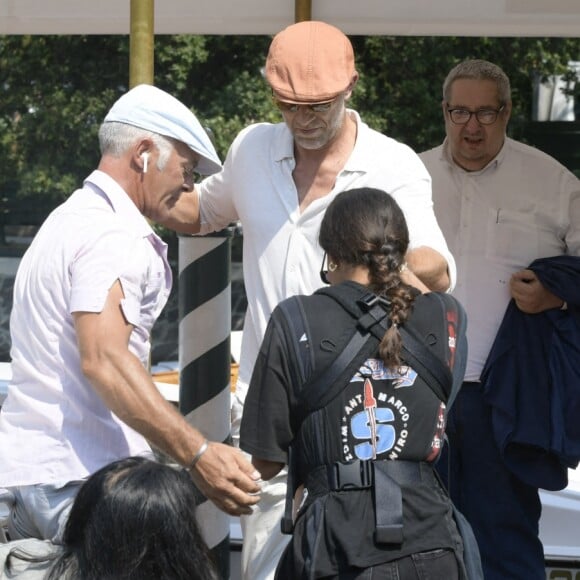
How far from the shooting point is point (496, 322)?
405cm

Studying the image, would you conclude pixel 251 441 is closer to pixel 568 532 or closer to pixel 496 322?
pixel 496 322

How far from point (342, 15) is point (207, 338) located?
1.28 meters

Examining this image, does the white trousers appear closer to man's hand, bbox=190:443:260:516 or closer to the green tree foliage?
man's hand, bbox=190:443:260:516

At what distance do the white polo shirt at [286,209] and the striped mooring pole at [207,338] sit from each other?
100 centimetres

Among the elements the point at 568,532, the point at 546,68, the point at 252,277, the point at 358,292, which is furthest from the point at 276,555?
the point at 546,68

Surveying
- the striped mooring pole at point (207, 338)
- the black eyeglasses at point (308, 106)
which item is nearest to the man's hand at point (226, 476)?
the black eyeglasses at point (308, 106)

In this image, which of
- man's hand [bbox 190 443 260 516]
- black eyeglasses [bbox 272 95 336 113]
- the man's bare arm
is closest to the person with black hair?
the man's bare arm

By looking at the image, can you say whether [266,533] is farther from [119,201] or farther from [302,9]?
[302,9]

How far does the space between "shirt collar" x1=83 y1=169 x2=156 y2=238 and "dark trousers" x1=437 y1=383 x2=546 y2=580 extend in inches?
60.4

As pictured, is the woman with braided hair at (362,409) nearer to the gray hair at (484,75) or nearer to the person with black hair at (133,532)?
the person with black hair at (133,532)

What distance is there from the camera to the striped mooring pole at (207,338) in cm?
455

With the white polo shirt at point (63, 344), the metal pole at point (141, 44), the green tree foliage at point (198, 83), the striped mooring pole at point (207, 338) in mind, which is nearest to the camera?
the white polo shirt at point (63, 344)

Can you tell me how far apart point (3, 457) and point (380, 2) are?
7.44 ft

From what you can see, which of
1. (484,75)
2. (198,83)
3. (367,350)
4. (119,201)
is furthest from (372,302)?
(198,83)
